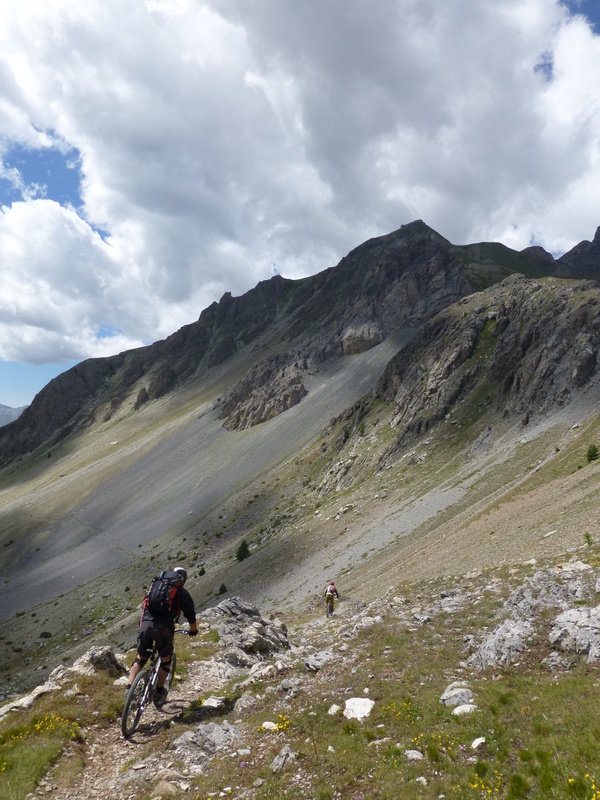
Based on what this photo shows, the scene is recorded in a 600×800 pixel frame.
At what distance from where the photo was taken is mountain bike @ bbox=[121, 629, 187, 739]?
9.82 m

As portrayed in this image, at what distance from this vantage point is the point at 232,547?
6231cm

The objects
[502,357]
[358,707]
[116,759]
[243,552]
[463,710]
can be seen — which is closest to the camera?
[463,710]

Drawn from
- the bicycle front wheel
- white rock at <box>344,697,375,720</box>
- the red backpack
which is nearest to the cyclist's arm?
the red backpack

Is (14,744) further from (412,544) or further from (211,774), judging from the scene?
(412,544)

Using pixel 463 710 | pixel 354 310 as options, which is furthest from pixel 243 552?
pixel 354 310

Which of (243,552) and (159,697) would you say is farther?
(243,552)

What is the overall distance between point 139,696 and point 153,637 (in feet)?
4.70

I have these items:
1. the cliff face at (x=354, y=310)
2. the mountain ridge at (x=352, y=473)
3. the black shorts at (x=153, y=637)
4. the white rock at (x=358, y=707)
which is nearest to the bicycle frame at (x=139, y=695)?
the black shorts at (x=153, y=637)

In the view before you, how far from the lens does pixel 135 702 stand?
1041cm

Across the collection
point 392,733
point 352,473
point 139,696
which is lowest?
point 352,473

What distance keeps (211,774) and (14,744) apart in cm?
445

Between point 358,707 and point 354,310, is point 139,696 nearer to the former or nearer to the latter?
point 358,707

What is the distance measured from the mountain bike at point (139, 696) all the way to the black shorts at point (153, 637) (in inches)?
11.1

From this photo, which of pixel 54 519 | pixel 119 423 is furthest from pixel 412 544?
pixel 119 423
